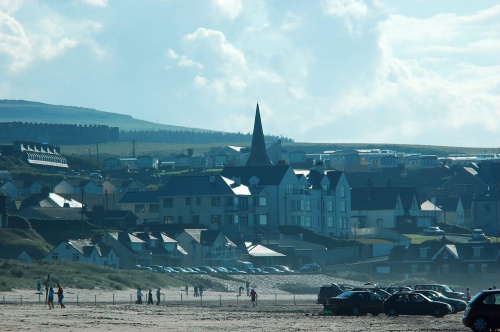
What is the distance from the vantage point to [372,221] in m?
A: 129

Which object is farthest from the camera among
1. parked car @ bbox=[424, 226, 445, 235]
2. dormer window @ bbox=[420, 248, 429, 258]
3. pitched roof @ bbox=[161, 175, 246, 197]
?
parked car @ bbox=[424, 226, 445, 235]

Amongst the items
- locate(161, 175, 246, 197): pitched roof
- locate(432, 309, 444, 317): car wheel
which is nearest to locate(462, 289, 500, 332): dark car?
locate(432, 309, 444, 317): car wheel

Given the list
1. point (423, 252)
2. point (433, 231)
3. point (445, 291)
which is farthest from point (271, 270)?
point (445, 291)

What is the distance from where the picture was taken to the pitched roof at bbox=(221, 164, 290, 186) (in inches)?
4614

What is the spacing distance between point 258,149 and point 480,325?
418 feet

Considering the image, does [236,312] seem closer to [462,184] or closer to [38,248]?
[38,248]

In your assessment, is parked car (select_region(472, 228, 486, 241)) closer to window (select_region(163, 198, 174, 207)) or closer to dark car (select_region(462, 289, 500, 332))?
window (select_region(163, 198, 174, 207))

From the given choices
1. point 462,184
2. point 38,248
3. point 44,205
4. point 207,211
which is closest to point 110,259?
point 38,248

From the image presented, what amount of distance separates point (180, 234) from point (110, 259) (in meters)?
9.75

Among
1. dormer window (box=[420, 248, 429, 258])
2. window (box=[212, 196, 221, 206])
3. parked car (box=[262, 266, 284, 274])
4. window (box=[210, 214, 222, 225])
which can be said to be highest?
window (box=[212, 196, 221, 206])

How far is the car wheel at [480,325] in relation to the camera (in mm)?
36428

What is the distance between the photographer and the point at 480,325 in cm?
3650

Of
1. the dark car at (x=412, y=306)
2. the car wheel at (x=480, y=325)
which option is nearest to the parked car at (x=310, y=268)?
the dark car at (x=412, y=306)

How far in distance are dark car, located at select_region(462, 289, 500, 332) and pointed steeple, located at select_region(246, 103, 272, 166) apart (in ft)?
401
